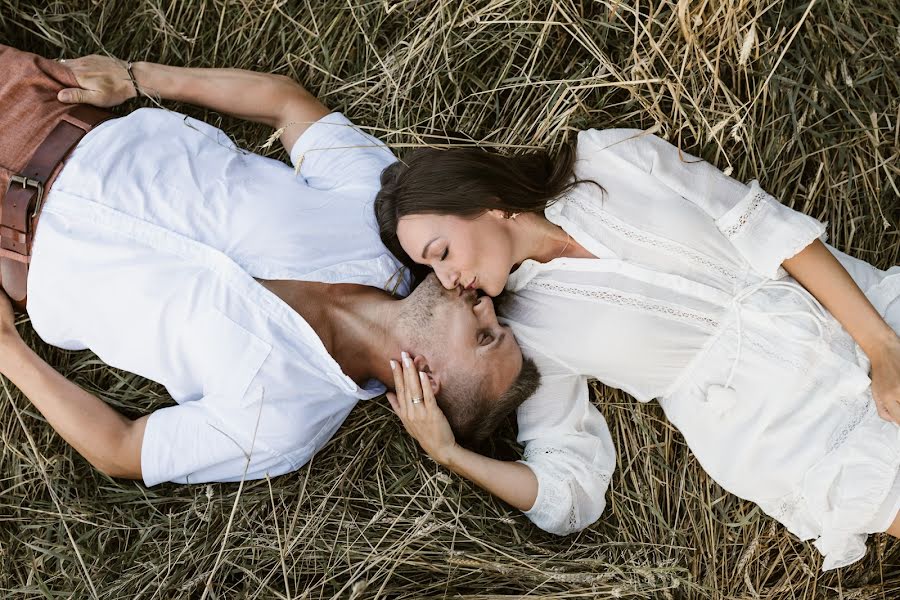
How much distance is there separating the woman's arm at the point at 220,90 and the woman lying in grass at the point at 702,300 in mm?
593

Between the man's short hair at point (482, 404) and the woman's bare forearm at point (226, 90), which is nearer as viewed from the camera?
the man's short hair at point (482, 404)

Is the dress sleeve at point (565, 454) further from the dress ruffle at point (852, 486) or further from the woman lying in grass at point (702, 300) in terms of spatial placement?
the dress ruffle at point (852, 486)

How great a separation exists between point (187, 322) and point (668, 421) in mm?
1958

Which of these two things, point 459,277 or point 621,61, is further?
point 621,61

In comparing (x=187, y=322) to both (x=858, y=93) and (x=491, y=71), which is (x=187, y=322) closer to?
(x=491, y=71)

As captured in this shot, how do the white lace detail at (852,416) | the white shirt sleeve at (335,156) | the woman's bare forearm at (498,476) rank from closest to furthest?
the white lace detail at (852,416) → the woman's bare forearm at (498,476) → the white shirt sleeve at (335,156)

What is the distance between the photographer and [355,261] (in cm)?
284

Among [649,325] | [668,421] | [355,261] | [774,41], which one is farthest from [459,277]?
[774,41]

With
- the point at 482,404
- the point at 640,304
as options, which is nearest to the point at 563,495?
the point at 482,404

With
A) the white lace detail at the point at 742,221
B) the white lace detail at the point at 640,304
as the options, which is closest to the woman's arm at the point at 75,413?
the white lace detail at the point at 640,304

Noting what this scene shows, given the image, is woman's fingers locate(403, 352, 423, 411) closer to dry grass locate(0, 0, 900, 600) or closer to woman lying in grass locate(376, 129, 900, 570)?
woman lying in grass locate(376, 129, 900, 570)

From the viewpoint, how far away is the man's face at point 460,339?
2.72 metres

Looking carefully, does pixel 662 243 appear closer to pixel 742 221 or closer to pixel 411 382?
pixel 742 221

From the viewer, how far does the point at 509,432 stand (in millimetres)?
3270
